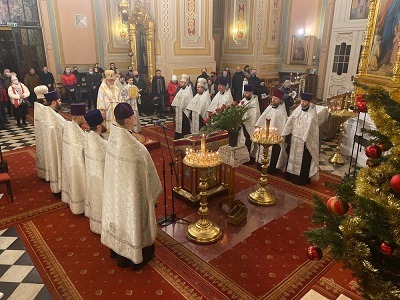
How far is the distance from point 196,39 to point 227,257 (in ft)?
35.9

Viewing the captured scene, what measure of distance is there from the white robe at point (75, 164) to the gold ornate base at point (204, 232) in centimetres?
183

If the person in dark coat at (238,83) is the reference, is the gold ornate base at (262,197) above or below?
below

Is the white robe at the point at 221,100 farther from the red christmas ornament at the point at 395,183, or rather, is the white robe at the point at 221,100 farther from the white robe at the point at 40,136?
the red christmas ornament at the point at 395,183

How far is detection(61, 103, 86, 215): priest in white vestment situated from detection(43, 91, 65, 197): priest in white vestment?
501 millimetres

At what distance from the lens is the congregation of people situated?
3430 mm

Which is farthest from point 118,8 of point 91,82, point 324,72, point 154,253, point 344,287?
point 344,287

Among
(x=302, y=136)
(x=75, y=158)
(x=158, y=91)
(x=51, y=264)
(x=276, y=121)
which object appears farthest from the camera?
(x=158, y=91)

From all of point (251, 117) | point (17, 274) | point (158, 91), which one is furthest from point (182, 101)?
point (17, 274)

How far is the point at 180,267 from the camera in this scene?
12.5 feet

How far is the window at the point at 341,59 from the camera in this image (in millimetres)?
13414

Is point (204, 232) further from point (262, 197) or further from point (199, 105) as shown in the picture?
point (199, 105)

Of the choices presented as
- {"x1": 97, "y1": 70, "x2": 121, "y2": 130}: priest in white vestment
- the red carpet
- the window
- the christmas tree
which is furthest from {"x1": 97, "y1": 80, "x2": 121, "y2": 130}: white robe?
the window

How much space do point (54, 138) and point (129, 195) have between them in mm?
2696

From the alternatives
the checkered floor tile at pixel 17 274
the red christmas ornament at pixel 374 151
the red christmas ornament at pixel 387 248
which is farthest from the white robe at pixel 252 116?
the red christmas ornament at pixel 387 248
